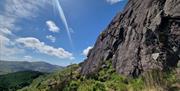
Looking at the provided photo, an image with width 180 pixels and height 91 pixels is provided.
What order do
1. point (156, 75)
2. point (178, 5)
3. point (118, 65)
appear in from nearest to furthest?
1. point (156, 75)
2. point (178, 5)
3. point (118, 65)

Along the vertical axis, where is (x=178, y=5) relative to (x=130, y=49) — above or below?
above

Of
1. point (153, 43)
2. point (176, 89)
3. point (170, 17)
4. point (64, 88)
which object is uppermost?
point (170, 17)

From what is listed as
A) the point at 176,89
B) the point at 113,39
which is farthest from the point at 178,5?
the point at 176,89

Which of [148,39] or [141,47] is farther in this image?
[141,47]

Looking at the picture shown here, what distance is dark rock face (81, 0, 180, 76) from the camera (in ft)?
61.0

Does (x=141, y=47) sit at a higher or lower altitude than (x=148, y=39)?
lower

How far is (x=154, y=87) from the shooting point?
6371 mm

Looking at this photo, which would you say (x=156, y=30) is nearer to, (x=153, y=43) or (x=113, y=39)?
(x=153, y=43)

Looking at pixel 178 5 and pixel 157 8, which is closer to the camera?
pixel 178 5

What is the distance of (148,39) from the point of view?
21406 mm

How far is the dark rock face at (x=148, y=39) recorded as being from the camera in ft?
61.0

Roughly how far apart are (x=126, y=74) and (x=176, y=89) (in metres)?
13.9

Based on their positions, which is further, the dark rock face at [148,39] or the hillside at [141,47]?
the dark rock face at [148,39]

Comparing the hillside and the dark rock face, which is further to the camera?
the dark rock face
